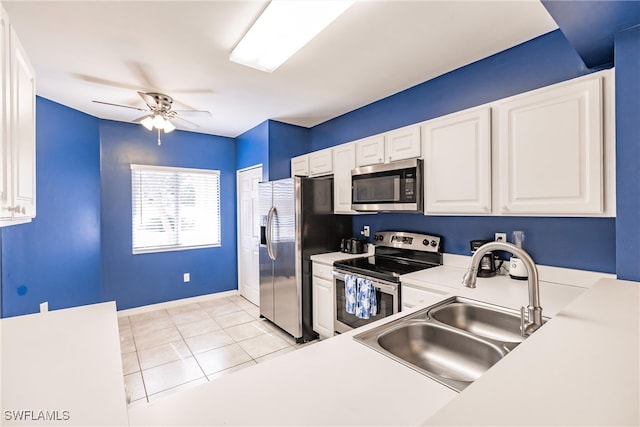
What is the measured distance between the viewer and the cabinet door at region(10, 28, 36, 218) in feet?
3.71

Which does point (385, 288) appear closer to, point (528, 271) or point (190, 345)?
point (528, 271)

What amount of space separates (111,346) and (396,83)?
286 centimetres

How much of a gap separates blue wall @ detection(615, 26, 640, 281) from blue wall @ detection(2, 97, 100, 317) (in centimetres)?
454

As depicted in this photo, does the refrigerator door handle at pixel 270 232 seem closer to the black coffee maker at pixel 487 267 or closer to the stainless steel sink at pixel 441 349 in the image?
the black coffee maker at pixel 487 267

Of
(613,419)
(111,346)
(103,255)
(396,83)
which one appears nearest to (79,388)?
(111,346)

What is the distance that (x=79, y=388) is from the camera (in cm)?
87

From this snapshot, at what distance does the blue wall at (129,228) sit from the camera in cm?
369

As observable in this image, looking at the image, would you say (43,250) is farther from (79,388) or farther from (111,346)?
(79,388)

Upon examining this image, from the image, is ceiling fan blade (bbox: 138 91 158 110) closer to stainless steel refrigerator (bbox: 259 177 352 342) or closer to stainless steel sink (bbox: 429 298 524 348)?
stainless steel refrigerator (bbox: 259 177 352 342)

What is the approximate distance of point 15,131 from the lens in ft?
3.82

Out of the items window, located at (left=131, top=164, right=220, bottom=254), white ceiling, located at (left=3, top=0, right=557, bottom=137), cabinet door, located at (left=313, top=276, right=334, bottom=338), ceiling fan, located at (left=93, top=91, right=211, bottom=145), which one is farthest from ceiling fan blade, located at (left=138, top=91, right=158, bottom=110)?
cabinet door, located at (left=313, top=276, right=334, bottom=338)

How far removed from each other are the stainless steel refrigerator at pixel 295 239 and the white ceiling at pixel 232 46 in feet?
3.32

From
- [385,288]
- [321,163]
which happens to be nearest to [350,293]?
[385,288]

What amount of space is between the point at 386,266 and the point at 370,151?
3.59 feet
